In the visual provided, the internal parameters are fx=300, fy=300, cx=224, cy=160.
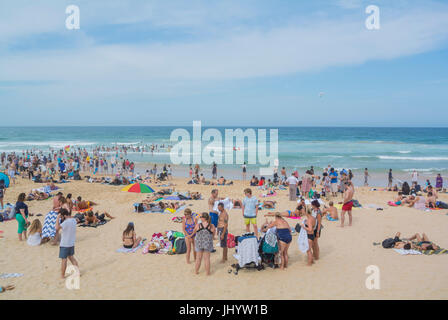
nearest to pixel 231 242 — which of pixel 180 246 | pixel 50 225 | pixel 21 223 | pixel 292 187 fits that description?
pixel 180 246

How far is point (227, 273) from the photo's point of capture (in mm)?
6258

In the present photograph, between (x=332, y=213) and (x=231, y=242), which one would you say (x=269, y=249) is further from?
(x=332, y=213)

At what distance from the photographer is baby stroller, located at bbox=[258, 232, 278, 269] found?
20.9 feet

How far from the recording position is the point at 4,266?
6.63m

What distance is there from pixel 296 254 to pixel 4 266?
664cm

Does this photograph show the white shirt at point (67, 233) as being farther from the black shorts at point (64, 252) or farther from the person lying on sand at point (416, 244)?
the person lying on sand at point (416, 244)

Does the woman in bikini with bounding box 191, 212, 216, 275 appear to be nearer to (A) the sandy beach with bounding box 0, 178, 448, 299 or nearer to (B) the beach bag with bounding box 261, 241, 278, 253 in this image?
(A) the sandy beach with bounding box 0, 178, 448, 299

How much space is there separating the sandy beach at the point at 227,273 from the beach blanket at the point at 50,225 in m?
0.32

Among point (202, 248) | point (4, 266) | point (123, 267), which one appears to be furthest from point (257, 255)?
point (4, 266)

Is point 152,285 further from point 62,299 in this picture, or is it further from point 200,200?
point 200,200

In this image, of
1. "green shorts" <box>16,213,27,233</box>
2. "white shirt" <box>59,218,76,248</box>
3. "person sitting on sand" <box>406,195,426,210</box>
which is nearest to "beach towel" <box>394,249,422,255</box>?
"person sitting on sand" <box>406,195,426,210</box>

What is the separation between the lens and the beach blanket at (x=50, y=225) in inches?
315

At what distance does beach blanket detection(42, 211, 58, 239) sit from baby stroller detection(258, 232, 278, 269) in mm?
5536
